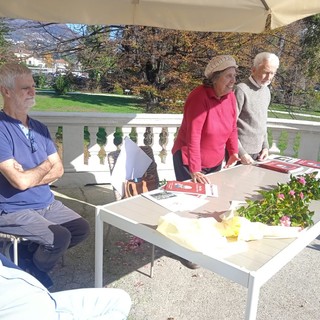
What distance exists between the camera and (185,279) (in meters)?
2.84

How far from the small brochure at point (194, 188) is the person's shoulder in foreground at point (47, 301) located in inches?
33.1

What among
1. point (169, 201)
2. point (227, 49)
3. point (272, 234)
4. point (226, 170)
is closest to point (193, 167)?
point (226, 170)

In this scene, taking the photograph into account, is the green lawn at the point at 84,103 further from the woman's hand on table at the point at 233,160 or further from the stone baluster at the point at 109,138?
the woman's hand on table at the point at 233,160

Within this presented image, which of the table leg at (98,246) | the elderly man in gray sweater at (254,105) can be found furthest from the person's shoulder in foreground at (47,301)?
A: the elderly man in gray sweater at (254,105)

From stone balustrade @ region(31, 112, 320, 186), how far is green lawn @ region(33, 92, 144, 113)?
857cm

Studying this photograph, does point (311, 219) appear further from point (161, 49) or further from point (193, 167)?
point (161, 49)

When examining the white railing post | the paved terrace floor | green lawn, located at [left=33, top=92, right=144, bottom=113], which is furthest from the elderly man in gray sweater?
green lawn, located at [left=33, top=92, right=144, bottom=113]

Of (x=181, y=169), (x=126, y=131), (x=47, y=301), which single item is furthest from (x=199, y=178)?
(x=126, y=131)

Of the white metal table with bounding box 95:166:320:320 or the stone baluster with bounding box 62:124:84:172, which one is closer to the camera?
the white metal table with bounding box 95:166:320:320

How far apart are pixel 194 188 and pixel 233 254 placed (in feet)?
2.70

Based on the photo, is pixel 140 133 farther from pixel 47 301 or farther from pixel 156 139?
pixel 47 301

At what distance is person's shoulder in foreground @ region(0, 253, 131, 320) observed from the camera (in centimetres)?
130

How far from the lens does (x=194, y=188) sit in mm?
2359

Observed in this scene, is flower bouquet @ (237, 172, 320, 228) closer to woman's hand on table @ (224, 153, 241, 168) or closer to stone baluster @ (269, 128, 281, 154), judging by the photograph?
woman's hand on table @ (224, 153, 241, 168)
